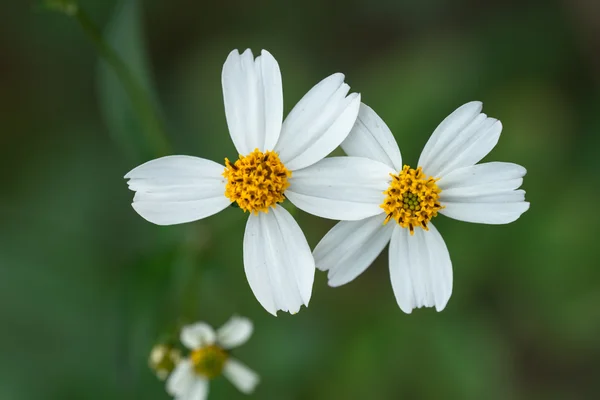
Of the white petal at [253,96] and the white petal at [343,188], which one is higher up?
the white petal at [253,96]

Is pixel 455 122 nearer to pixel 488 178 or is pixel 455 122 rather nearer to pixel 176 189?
pixel 488 178

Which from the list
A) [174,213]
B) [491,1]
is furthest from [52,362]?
[491,1]

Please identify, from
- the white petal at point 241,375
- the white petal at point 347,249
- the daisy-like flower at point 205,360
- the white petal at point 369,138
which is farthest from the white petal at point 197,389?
the white petal at point 369,138

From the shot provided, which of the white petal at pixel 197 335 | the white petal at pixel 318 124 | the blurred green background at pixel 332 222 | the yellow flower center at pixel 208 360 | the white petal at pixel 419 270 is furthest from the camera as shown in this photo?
the blurred green background at pixel 332 222

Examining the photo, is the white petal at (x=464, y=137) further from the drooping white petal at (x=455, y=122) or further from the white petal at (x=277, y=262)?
the white petal at (x=277, y=262)

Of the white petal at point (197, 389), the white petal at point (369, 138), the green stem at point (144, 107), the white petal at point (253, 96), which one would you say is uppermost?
the green stem at point (144, 107)

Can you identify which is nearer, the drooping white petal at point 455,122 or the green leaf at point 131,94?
the drooping white petal at point 455,122

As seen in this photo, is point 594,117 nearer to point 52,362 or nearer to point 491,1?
point 491,1

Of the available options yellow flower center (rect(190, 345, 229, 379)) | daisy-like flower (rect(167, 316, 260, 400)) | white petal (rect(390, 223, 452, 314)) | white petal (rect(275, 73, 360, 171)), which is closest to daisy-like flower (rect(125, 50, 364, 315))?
white petal (rect(275, 73, 360, 171))
